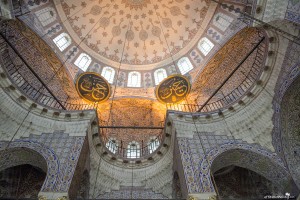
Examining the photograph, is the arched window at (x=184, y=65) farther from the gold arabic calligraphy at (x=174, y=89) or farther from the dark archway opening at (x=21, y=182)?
the dark archway opening at (x=21, y=182)

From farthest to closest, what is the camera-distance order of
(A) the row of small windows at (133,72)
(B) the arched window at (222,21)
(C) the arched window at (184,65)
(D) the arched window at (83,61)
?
(C) the arched window at (184,65) → (D) the arched window at (83,61) → (A) the row of small windows at (133,72) → (B) the arched window at (222,21)

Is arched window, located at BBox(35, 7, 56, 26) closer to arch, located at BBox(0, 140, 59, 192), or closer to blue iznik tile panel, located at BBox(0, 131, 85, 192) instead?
blue iznik tile panel, located at BBox(0, 131, 85, 192)

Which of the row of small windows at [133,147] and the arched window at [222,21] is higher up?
the arched window at [222,21]

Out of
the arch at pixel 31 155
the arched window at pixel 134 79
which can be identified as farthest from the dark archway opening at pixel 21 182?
the arched window at pixel 134 79

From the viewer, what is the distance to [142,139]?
12.3 meters

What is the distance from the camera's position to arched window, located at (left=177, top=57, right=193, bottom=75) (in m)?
14.1

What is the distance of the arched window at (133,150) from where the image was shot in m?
11.4

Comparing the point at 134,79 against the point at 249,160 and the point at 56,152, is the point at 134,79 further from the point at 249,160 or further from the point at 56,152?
the point at 249,160

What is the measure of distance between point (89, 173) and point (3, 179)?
9.62 ft

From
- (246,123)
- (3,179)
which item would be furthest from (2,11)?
(246,123)

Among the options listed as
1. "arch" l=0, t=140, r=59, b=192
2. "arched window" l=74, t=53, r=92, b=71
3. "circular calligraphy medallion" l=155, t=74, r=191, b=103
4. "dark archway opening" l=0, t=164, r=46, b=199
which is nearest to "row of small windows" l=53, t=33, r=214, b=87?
"arched window" l=74, t=53, r=92, b=71

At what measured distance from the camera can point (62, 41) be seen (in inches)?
530

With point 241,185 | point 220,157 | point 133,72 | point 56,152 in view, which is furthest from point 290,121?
point 133,72

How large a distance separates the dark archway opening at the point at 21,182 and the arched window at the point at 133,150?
3.67 m
